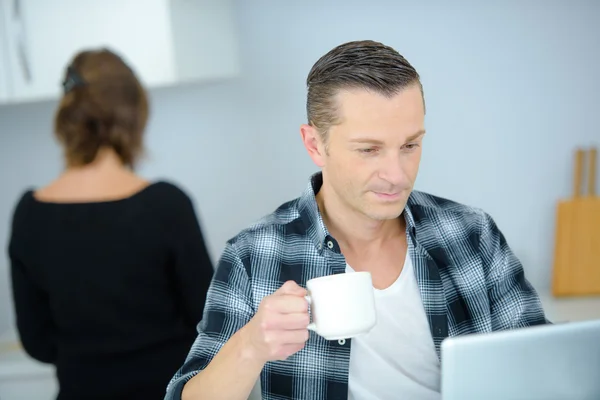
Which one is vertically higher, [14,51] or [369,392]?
[14,51]

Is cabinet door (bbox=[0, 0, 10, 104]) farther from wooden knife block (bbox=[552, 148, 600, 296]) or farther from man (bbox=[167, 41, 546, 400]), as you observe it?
wooden knife block (bbox=[552, 148, 600, 296])

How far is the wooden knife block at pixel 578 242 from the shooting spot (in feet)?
7.19

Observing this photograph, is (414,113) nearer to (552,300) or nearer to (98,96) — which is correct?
(98,96)

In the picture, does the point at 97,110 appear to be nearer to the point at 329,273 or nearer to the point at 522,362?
the point at 329,273

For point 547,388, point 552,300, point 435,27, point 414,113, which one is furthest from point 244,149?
point 547,388

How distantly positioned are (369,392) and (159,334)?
22.8 inches

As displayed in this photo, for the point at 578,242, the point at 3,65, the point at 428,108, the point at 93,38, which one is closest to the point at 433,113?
the point at 428,108

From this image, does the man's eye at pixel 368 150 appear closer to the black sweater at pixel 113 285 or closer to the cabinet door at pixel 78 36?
the black sweater at pixel 113 285

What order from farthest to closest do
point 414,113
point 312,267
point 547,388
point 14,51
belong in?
point 14,51 → point 312,267 → point 414,113 → point 547,388

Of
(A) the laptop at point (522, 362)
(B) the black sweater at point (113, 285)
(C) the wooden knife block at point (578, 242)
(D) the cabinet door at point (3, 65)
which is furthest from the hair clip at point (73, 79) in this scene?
(C) the wooden knife block at point (578, 242)

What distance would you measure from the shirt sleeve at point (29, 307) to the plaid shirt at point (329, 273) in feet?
1.79

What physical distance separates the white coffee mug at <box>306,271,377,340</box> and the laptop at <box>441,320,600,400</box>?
120mm

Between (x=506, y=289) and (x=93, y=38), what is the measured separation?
1.33 metres

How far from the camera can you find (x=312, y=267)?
4.08 feet
